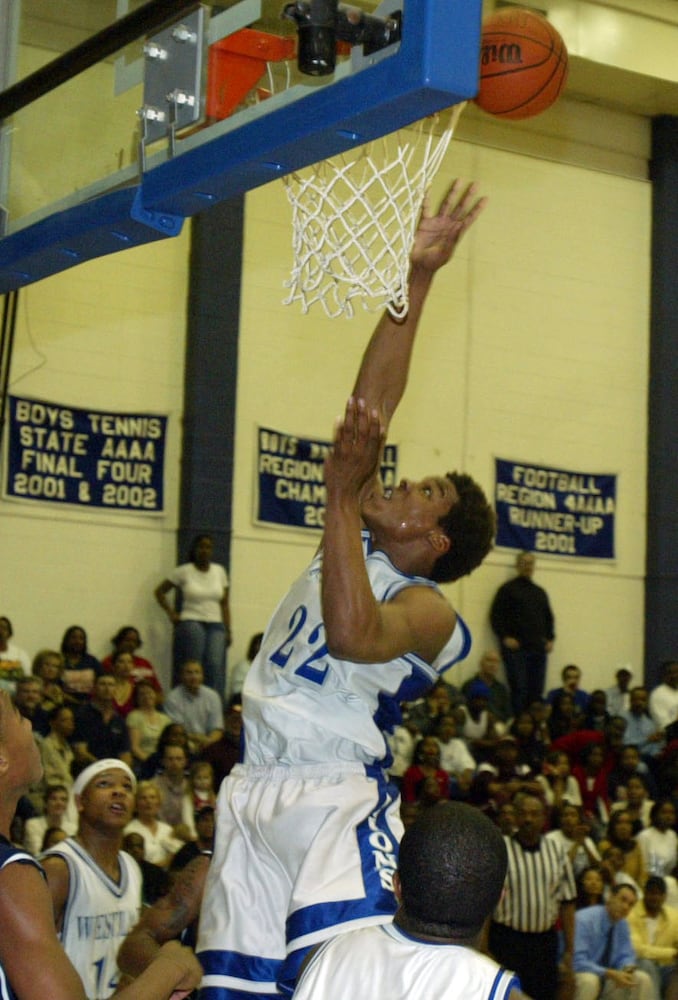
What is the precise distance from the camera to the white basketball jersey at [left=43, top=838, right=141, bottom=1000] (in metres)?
5.00

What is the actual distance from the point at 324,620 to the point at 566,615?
11.0 metres

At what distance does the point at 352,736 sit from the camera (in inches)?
163

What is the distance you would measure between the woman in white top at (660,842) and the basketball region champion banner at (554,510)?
4.00m

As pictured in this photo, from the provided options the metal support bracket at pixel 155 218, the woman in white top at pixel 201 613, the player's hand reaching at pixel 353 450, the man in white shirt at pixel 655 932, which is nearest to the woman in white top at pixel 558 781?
the man in white shirt at pixel 655 932

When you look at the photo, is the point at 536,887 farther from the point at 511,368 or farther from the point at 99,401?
the point at 511,368

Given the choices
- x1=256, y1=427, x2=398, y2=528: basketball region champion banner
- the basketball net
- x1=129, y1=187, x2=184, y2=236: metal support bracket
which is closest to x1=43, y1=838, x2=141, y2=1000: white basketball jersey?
the basketball net

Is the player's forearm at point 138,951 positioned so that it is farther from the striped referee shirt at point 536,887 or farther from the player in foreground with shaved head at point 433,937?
the striped referee shirt at point 536,887

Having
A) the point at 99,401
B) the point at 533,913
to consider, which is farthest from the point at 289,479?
the point at 533,913

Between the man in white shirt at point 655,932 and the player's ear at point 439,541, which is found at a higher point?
the player's ear at point 439,541

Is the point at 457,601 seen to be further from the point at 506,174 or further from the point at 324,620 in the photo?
the point at 324,620

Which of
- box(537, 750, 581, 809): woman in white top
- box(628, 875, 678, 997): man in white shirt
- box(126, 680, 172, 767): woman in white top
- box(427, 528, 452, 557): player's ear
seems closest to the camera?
box(427, 528, 452, 557): player's ear

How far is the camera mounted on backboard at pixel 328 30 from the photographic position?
3211 mm

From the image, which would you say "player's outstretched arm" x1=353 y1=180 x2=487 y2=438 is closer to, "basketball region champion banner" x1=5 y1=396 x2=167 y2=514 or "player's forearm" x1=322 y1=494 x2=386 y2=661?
"player's forearm" x1=322 y1=494 x2=386 y2=661

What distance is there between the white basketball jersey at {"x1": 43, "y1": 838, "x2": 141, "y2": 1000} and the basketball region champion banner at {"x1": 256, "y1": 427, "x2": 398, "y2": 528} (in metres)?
8.04
